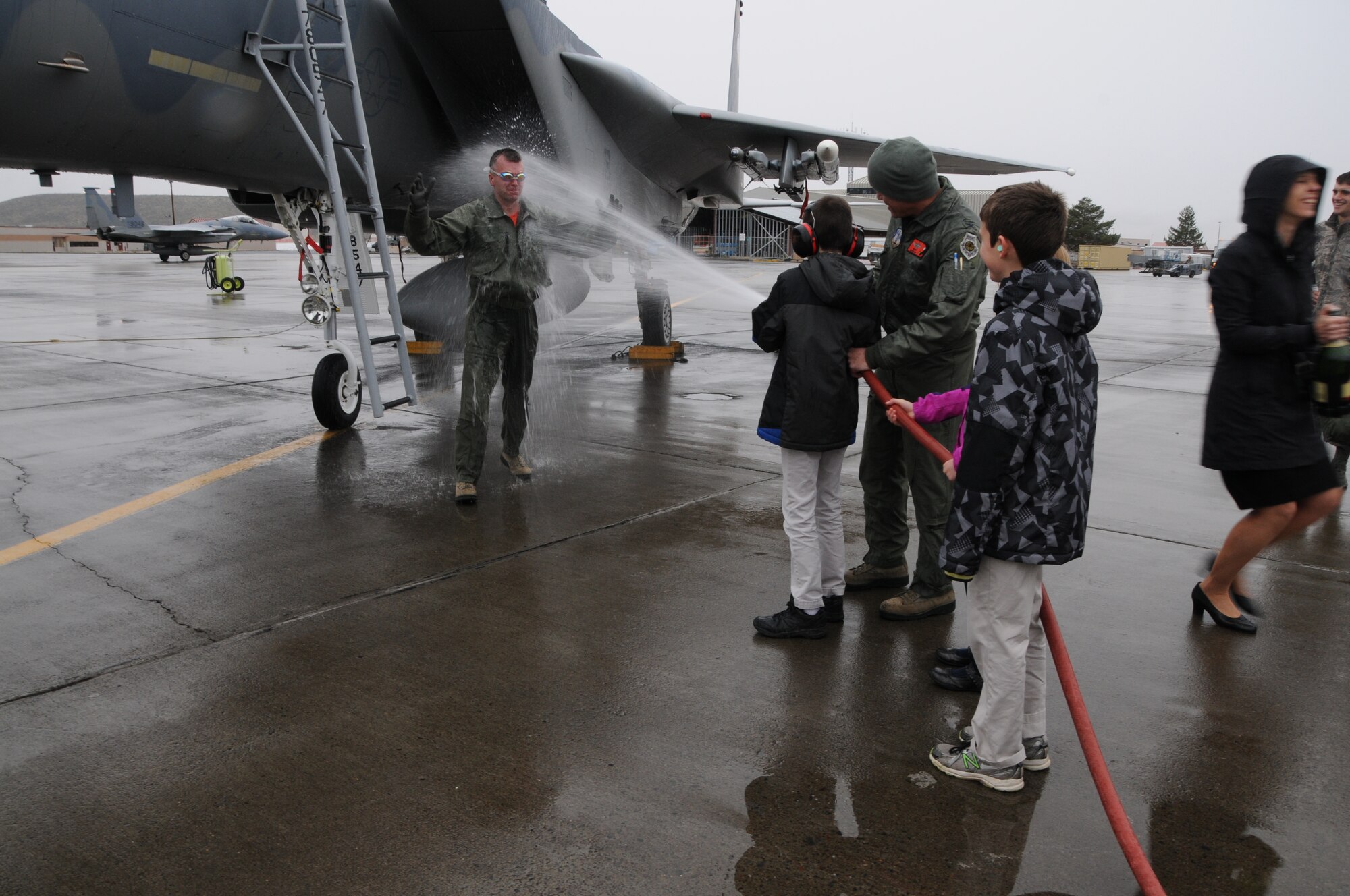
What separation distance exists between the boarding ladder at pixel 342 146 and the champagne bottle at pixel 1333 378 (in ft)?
16.5

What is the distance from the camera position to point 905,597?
3816 mm

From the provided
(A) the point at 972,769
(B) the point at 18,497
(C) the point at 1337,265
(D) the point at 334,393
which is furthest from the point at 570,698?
(C) the point at 1337,265

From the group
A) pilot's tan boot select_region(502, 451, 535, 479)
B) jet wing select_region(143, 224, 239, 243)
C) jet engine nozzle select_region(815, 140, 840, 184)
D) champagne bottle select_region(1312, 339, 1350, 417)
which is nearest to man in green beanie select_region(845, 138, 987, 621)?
champagne bottle select_region(1312, 339, 1350, 417)

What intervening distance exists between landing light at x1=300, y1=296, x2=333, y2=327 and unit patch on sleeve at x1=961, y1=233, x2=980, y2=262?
5.10 m

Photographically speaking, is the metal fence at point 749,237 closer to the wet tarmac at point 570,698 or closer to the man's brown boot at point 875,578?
the wet tarmac at point 570,698

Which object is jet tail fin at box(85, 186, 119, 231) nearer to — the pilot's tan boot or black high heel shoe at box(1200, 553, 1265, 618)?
the pilot's tan boot

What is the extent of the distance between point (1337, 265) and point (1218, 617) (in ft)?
8.12

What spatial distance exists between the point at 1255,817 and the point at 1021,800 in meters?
0.59

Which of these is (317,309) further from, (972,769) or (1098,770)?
(1098,770)

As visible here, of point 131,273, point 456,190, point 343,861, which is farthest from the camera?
point 131,273

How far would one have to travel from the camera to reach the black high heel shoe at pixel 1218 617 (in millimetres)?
3699

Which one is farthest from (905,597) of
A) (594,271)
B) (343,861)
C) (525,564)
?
(594,271)

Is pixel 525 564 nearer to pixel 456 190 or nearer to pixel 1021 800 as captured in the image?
pixel 1021 800

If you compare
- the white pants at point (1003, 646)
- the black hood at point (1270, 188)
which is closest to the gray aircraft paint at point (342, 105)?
the white pants at point (1003, 646)
